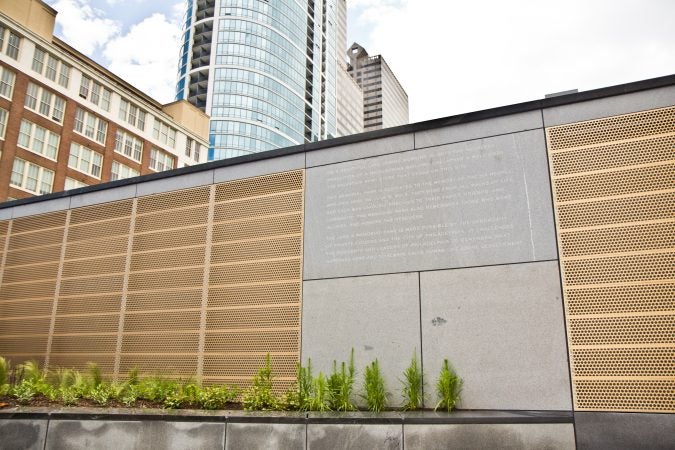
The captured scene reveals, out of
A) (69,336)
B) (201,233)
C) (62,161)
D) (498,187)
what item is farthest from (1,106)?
(498,187)

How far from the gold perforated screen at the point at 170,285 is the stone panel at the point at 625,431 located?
237 inches

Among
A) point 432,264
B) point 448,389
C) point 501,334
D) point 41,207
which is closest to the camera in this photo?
point 448,389

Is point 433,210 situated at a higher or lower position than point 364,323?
higher

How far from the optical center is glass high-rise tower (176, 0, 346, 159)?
318 ft

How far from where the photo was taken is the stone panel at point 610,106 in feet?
32.3

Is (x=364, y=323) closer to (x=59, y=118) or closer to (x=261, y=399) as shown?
(x=261, y=399)

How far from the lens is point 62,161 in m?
47.3

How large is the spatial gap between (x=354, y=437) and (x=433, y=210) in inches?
198

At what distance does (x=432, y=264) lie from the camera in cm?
1098

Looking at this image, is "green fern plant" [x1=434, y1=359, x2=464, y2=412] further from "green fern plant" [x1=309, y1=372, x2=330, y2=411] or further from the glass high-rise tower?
the glass high-rise tower

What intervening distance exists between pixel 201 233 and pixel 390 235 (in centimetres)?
552

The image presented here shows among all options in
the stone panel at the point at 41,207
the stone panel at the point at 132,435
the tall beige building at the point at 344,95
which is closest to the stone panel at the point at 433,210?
the stone panel at the point at 132,435

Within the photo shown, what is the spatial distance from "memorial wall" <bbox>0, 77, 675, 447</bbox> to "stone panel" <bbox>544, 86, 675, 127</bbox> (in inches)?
1.3

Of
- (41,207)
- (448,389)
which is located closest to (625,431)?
(448,389)
